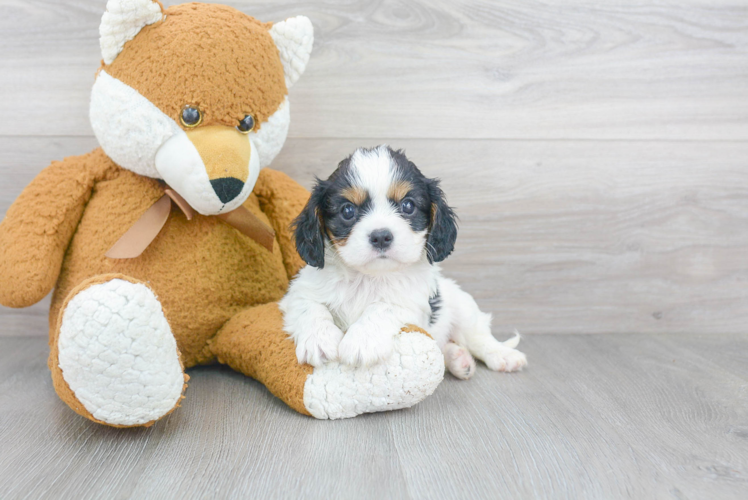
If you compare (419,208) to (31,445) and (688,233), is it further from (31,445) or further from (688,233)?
(688,233)

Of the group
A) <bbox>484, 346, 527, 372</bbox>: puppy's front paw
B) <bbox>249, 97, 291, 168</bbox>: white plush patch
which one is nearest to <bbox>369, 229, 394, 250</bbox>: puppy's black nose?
<bbox>249, 97, 291, 168</bbox>: white plush patch

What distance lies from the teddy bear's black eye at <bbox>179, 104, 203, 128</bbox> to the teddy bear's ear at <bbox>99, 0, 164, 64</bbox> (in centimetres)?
24

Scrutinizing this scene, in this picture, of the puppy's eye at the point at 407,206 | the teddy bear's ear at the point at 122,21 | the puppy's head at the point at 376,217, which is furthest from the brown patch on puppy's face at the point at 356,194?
the teddy bear's ear at the point at 122,21

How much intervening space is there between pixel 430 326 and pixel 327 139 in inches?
33.4

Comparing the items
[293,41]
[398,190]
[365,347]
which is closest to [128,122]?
[293,41]

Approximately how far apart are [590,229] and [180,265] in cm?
155

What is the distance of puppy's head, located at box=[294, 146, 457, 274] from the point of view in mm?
1451

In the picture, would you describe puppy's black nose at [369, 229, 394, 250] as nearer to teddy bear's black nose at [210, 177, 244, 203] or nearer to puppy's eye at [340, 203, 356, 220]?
puppy's eye at [340, 203, 356, 220]

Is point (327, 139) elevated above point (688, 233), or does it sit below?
above

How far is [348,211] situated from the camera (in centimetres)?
152

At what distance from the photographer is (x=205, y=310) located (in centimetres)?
171

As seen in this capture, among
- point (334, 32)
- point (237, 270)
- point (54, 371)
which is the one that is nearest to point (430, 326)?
point (237, 270)

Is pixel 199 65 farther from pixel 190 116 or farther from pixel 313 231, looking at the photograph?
pixel 313 231

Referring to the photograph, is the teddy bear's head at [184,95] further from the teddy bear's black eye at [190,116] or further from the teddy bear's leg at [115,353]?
the teddy bear's leg at [115,353]
